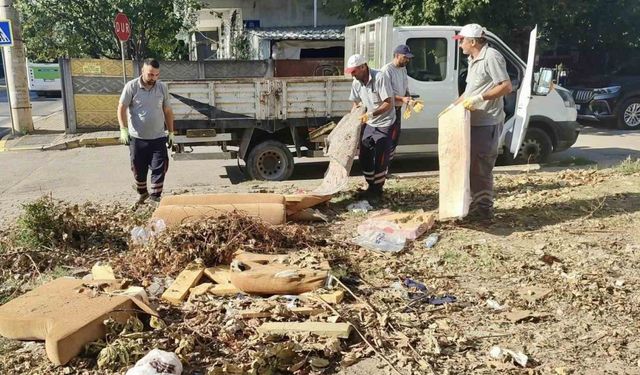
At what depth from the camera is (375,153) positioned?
6484 mm

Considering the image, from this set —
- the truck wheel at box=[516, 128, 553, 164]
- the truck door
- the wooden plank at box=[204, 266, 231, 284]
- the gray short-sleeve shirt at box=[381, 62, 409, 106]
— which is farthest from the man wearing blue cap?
the truck wheel at box=[516, 128, 553, 164]

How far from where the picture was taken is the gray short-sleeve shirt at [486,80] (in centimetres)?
521

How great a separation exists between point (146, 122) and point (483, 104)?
11.7 ft

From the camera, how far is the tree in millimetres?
15641

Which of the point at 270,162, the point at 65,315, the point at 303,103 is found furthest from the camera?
the point at 270,162

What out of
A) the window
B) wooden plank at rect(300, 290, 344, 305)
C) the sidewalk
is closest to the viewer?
wooden plank at rect(300, 290, 344, 305)

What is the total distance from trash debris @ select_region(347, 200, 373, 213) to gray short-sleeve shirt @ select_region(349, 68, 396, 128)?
0.89m

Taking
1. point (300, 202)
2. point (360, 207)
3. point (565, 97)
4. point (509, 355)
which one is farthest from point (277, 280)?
point (565, 97)

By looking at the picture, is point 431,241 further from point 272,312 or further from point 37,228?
point 37,228

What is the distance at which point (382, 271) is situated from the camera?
4508mm

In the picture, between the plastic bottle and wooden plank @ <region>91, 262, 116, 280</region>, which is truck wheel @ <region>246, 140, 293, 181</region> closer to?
the plastic bottle

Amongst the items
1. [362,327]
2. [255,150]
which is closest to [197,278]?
[362,327]

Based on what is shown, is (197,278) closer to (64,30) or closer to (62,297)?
(62,297)

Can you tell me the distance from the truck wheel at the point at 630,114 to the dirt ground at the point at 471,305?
9338mm
